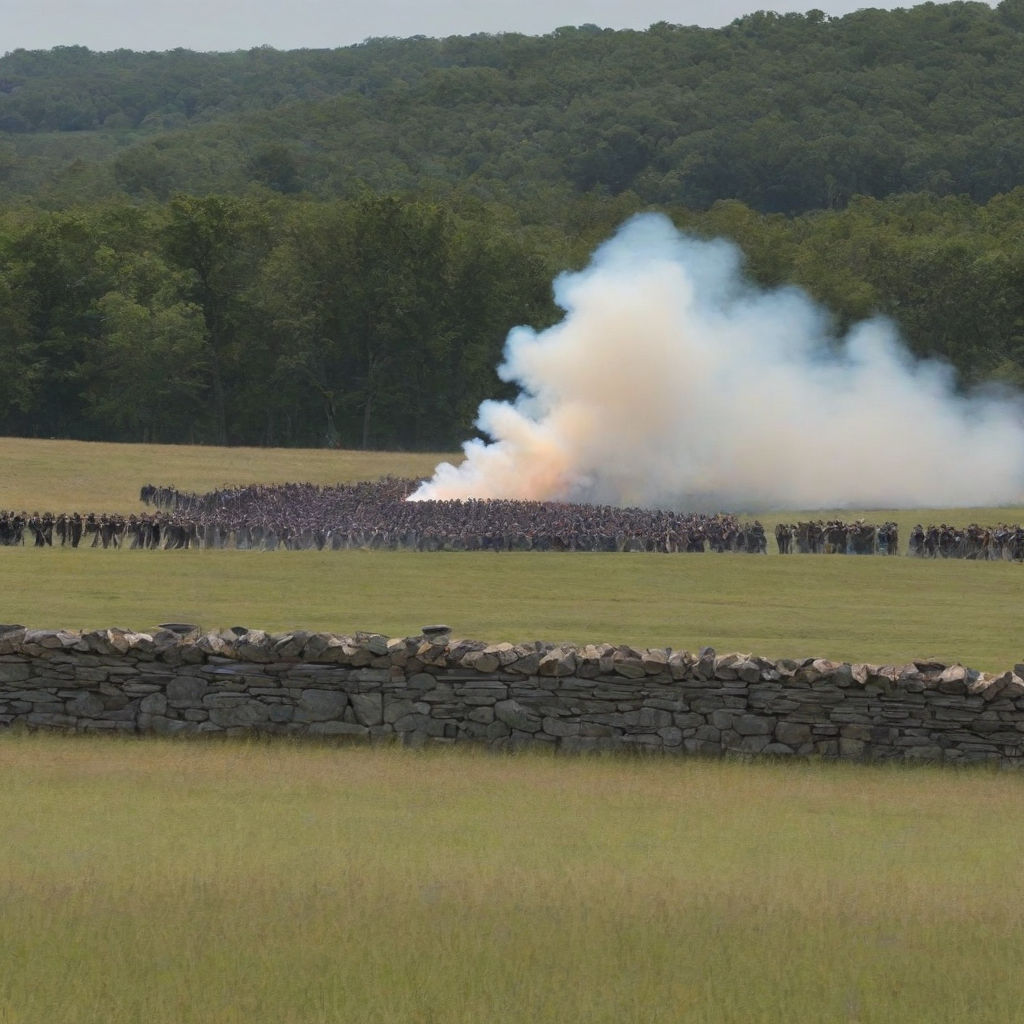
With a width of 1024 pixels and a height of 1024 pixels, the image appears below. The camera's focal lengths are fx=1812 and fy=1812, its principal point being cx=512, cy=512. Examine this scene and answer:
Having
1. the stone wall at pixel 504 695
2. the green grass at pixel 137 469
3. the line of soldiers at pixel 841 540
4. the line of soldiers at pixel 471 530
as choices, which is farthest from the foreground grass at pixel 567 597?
the green grass at pixel 137 469

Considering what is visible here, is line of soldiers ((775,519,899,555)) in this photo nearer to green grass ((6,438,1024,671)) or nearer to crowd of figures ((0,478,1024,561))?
crowd of figures ((0,478,1024,561))

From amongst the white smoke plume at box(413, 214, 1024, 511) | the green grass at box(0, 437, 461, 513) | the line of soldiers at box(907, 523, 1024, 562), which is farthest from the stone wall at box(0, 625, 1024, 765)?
the green grass at box(0, 437, 461, 513)

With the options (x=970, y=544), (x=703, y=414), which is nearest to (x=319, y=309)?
(x=703, y=414)

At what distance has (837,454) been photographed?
75.2m

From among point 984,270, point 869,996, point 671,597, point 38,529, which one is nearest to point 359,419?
point 984,270

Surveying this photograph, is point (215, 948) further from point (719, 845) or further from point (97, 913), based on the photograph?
point (719, 845)

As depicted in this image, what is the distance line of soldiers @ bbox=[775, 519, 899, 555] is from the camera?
5309 centimetres

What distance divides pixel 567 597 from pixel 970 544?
1826cm

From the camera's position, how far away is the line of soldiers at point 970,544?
51219 mm

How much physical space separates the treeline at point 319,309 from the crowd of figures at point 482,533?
60.1 meters

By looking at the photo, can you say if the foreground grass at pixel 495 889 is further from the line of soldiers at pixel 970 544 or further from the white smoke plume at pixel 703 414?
the white smoke plume at pixel 703 414

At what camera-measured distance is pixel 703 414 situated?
73.4 meters

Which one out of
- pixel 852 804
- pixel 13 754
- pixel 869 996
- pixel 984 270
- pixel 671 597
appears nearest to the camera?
pixel 869 996

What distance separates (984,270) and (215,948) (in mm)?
108908
